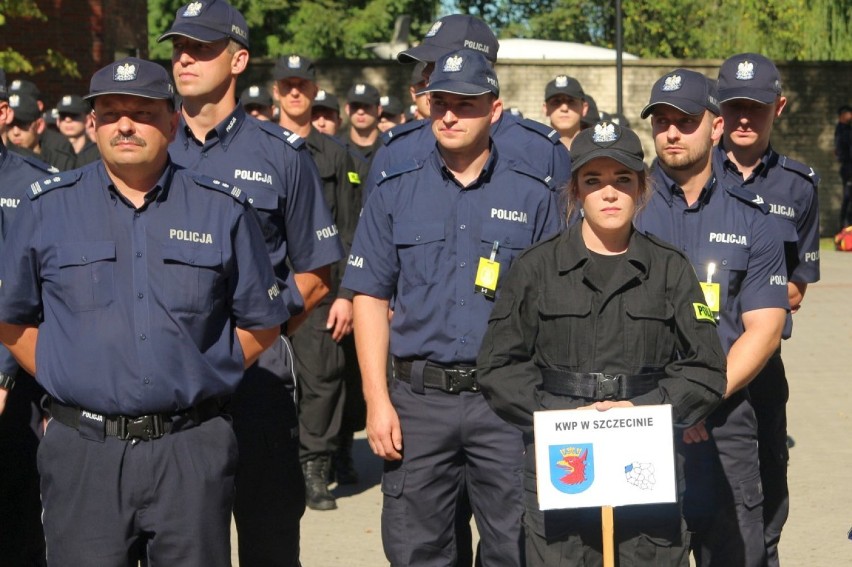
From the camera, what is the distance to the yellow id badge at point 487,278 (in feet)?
19.1

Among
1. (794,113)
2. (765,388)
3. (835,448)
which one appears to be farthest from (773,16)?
(765,388)

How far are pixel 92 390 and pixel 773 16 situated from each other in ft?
137

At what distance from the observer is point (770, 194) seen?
7090 millimetres

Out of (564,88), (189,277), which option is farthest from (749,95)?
(564,88)

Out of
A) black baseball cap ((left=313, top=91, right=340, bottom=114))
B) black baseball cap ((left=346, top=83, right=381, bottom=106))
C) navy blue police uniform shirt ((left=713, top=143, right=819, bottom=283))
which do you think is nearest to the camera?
navy blue police uniform shirt ((left=713, top=143, right=819, bottom=283))

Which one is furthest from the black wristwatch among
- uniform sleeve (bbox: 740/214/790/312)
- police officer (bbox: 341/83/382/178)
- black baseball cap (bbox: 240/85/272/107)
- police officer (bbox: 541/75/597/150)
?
police officer (bbox: 341/83/382/178)

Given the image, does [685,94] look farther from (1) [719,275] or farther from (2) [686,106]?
(1) [719,275]

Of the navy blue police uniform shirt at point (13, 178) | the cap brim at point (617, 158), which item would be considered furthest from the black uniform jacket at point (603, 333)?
the navy blue police uniform shirt at point (13, 178)

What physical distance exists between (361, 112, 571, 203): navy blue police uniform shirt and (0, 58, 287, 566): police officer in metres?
1.41

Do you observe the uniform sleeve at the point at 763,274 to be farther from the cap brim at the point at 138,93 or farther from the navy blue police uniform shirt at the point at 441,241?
the cap brim at the point at 138,93

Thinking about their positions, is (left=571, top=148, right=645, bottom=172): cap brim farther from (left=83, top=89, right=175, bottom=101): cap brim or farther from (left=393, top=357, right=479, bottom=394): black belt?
(left=83, top=89, right=175, bottom=101): cap brim

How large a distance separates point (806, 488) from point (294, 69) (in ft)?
13.0

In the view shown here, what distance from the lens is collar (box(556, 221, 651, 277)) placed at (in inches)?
197

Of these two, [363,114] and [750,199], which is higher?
[363,114]
